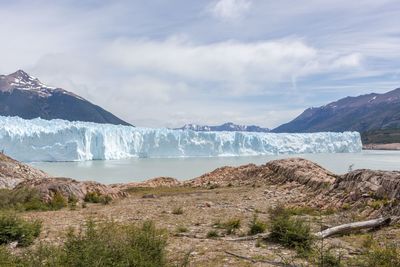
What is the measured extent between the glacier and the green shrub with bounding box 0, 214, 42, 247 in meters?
52.0

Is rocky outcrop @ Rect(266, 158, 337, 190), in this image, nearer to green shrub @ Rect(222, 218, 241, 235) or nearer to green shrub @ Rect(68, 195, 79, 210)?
green shrub @ Rect(222, 218, 241, 235)

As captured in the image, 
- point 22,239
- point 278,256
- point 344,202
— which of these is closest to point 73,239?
point 22,239

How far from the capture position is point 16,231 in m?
9.05

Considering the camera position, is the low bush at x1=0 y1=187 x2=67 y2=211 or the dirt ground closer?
the dirt ground

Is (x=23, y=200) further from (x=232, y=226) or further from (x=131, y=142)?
(x=131, y=142)

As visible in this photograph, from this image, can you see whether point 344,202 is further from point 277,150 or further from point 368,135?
point 368,135

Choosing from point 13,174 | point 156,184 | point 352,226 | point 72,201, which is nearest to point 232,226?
point 352,226

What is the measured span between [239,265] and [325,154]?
87.8 metres

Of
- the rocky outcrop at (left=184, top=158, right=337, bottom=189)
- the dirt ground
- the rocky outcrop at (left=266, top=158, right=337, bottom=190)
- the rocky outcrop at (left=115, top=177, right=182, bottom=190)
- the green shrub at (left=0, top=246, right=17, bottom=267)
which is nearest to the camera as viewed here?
the green shrub at (left=0, top=246, right=17, bottom=267)

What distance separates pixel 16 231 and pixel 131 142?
61793 mm

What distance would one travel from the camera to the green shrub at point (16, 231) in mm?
8883

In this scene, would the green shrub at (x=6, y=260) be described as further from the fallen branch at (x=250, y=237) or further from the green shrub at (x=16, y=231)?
the fallen branch at (x=250, y=237)

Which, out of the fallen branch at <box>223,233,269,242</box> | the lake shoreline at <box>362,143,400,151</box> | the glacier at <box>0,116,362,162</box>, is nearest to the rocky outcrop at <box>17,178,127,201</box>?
the fallen branch at <box>223,233,269,242</box>

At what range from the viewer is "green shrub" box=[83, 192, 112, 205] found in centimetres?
1848
